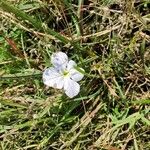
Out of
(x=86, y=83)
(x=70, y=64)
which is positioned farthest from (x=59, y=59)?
(x=86, y=83)

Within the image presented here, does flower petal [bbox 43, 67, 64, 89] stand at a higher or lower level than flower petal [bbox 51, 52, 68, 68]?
lower

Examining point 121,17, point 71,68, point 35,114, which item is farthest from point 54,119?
point 121,17

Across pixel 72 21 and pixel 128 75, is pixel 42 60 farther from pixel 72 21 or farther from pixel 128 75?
pixel 128 75

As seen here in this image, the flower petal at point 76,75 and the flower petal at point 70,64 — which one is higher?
the flower petal at point 70,64
